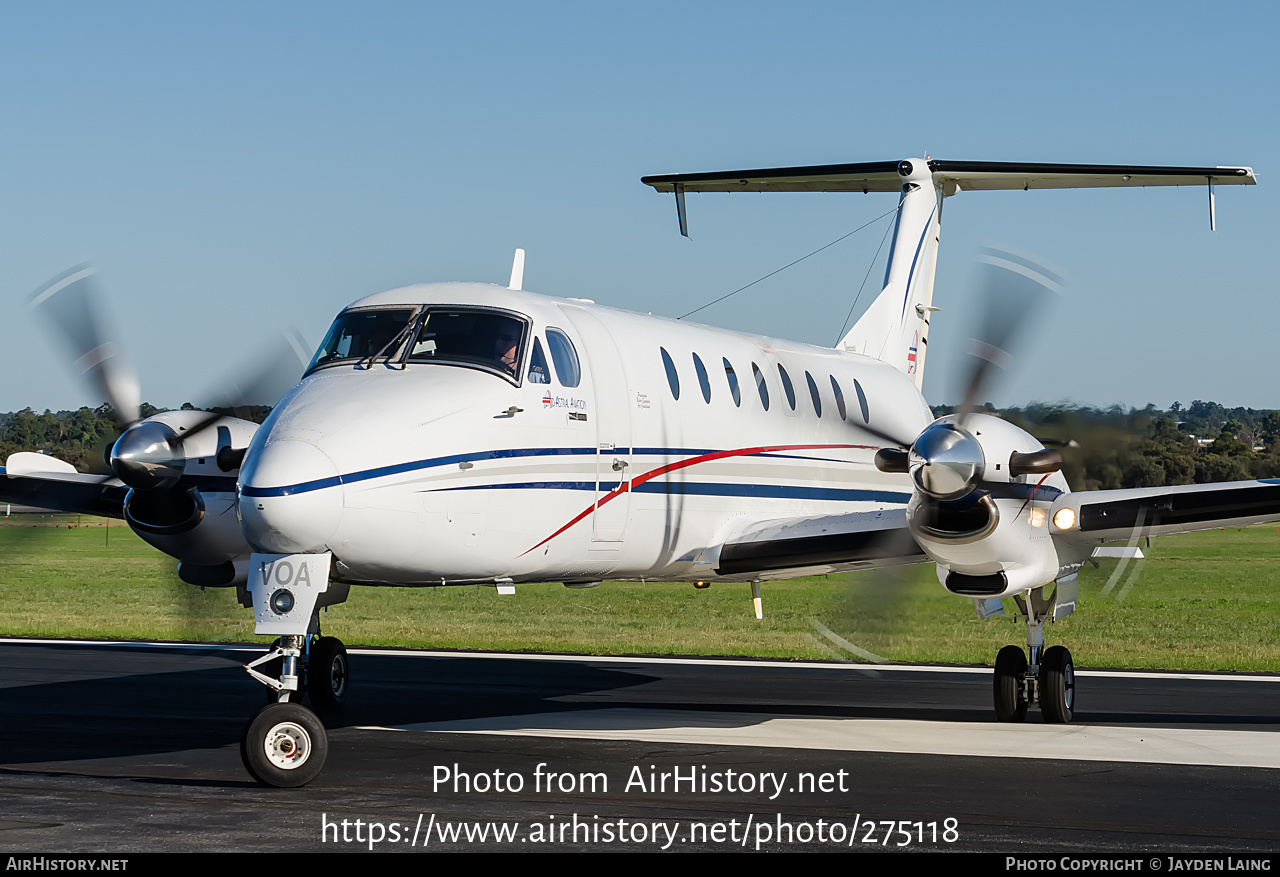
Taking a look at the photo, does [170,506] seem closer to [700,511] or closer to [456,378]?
[456,378]

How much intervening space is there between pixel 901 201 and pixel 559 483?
977cm

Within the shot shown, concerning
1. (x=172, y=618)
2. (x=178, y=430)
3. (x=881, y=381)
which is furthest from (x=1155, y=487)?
(x=172, y=618)

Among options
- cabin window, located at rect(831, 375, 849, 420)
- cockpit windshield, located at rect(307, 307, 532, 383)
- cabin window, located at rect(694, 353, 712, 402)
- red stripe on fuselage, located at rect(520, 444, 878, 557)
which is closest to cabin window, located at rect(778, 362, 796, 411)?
red stripe on fuselage, located at rect(520, 444, 878, 557)

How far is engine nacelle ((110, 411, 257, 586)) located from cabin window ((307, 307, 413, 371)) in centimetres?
176

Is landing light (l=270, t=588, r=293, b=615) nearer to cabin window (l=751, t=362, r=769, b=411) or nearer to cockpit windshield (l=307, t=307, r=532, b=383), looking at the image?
cockpit windshield (l=307, t=307, r=532, b=383)

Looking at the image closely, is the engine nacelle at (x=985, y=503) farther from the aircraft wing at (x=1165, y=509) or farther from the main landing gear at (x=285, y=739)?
the main landing gear at (x=285, y=739)

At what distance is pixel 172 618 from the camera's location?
32094 millimetres

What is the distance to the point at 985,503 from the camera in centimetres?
1181

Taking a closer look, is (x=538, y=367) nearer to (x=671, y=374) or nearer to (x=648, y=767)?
(x=671, y=374)

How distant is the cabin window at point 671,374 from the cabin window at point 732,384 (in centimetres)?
97

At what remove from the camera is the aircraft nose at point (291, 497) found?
9.12 metres

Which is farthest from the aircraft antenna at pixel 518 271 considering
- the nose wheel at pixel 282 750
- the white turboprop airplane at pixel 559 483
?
the nose wheel at pixel 282 750

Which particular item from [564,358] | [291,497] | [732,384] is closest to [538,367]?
[564,358]

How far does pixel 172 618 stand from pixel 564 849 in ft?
86.6
